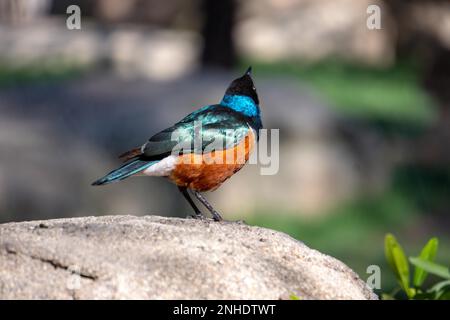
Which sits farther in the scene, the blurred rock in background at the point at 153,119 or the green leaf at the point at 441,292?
the blurred rock in background at the point at 153,119

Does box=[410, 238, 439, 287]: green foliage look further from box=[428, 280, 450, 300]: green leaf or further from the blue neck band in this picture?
the blue neck band

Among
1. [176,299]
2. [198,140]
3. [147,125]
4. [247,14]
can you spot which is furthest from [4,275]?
[247,14]

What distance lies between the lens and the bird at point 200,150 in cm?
438

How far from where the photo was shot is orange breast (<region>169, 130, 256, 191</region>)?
14.6 feet

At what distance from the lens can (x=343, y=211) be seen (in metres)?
12.1

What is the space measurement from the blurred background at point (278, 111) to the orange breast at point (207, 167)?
5.66 metres

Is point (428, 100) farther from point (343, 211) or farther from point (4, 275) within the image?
point (4, 275)

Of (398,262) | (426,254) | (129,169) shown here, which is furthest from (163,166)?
(426,254)

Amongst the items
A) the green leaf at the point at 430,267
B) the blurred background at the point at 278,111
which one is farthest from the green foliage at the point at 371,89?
the green leaf at the point at 430,267

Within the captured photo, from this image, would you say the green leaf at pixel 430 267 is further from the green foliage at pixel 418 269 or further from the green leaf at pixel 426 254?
the green leaf at pixel 426 254

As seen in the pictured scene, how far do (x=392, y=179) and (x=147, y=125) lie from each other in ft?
12.9
